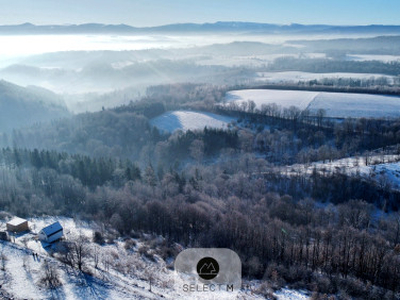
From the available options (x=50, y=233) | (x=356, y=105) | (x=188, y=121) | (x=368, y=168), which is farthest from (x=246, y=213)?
(x=356, y=105)

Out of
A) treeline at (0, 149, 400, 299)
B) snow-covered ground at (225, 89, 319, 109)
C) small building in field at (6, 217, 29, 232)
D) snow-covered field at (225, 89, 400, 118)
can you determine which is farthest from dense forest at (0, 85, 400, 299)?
snow-covered ground at (225, 89, 319, 109)

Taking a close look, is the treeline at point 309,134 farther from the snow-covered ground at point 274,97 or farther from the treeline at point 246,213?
the treeline at point 246,213

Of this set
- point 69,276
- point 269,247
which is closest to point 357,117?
point 269,247

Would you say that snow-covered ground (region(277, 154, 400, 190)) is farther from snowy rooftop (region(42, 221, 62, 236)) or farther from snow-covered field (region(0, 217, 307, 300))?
snowy rooftop (region(42, 221, 62, 236))

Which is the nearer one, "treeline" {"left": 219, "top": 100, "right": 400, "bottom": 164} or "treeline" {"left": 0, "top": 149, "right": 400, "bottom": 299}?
"treeline" {"left": 0, "top": 149, "right": 400, "bottom": 299}

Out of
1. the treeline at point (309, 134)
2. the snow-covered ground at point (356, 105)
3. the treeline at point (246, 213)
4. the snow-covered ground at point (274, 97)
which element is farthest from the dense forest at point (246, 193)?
the snow-covered ground at point (274, 97)

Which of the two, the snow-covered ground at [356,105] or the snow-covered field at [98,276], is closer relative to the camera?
the snow-covered field at [98,276]
